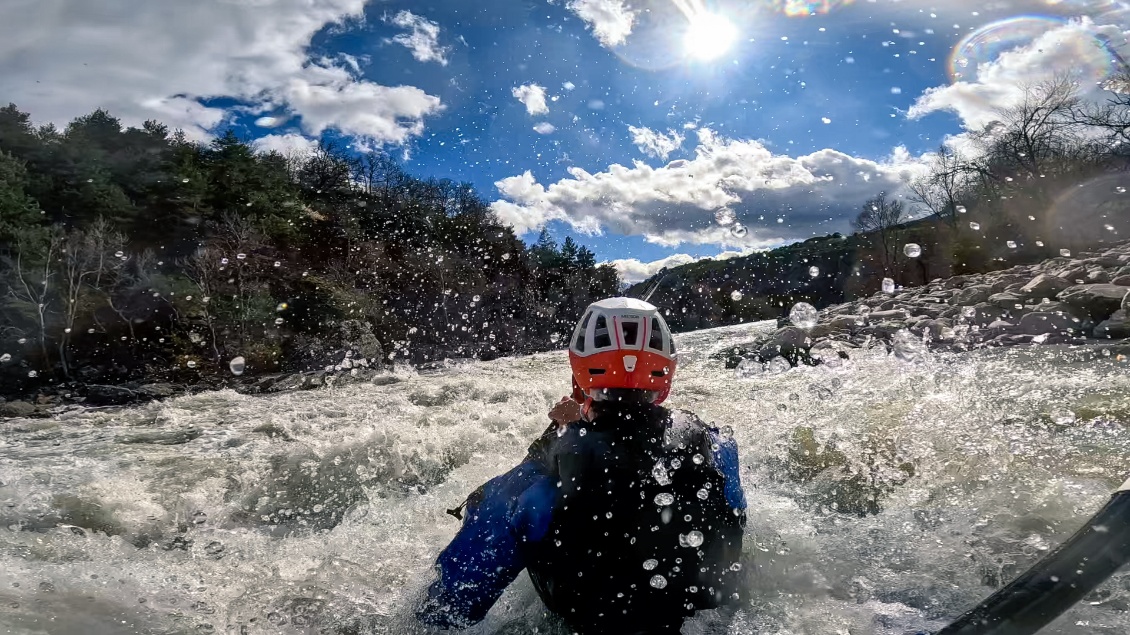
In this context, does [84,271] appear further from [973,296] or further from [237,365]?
[973,296]

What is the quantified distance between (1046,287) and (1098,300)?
7.12 ft

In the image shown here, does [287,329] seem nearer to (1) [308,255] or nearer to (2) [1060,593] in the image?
(1) [308,255]

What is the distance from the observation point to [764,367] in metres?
11.0

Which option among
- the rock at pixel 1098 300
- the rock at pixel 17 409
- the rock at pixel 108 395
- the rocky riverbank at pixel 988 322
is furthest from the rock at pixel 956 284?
the rock at pixel 17 409

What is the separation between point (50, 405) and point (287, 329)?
11.0 meters

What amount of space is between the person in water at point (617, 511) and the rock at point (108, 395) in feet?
60.7

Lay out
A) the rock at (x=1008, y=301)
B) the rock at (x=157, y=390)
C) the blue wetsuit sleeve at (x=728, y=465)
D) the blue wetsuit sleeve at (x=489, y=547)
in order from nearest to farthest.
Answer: the blue wetsuit sleeve at (x=489, y=547)
the blue wetsuit sleeve at (x=728, y=465)
the rock at (x=1008, y=301)
the rock at (x=157, y=390)

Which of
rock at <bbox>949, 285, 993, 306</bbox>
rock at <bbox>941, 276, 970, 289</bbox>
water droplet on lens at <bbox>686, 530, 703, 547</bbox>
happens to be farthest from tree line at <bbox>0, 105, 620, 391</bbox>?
water droplet on lens at <bbox>686, 530, 703, 547</bbox>

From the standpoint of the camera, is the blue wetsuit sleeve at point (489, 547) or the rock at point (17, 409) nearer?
the blue wetsuit sleeve at point (489, 547)

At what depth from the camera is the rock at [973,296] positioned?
12062mm

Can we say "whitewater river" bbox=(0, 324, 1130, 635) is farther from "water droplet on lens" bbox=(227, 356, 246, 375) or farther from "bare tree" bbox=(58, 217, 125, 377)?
"bare tree" bbox=(58, 217, 125, 377)

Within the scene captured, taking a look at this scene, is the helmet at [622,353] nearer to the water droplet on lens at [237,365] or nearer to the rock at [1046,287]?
the rock at [1046,287]

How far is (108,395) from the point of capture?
701 inches

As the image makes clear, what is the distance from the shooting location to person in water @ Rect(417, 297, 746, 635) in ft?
7.13
